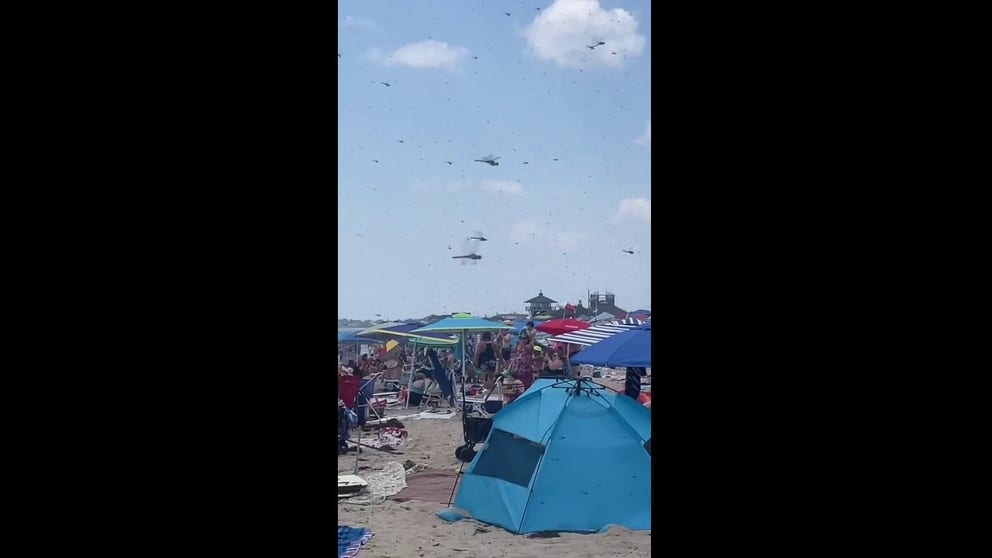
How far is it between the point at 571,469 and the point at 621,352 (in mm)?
1020

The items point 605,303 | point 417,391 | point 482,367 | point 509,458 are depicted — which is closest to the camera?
point 509,458

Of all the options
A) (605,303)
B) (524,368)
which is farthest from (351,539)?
(605,303)

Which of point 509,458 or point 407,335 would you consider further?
point 407,335

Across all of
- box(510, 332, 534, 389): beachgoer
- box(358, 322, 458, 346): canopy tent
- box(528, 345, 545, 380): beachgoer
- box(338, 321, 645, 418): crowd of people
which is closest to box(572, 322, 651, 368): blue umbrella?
box(338, 321, 645, 418): crowd of people

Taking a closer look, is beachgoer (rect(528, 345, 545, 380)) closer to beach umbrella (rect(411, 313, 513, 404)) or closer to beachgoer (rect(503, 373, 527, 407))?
beachgoer (rect(503, 373, 527, 407))

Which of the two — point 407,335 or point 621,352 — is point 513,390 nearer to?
point 407,335

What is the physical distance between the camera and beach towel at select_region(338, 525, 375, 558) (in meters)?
3.78

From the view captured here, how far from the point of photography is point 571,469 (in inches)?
165

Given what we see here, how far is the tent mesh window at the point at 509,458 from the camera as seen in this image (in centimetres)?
426

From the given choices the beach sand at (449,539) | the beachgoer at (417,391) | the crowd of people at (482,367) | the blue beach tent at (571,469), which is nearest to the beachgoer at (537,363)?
the crowd of people at (482,367)

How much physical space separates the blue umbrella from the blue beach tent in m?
0.35
